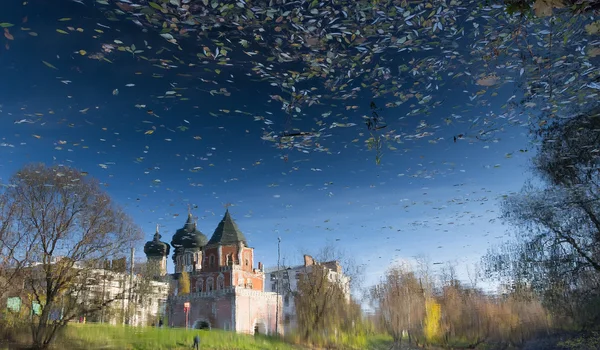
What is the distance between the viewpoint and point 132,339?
1984 cm

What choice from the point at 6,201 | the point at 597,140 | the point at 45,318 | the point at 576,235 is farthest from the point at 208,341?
the point at 597,140

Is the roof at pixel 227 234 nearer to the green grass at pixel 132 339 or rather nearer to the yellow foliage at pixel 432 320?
the yellow foliage at pixel 432 320

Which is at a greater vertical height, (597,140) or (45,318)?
(597,140)

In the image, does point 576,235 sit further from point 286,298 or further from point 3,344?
point 286,298

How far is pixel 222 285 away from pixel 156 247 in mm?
19622

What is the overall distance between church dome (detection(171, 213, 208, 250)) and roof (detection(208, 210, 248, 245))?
9.64 m

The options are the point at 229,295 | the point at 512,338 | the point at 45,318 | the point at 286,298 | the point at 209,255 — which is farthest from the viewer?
the point at 209,255

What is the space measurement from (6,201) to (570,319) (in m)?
24.2

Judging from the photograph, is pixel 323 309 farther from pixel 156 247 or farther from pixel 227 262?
pixel 156 247

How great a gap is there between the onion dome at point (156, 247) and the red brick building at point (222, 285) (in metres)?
3.04

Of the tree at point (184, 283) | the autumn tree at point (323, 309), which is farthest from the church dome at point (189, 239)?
the autumn tree at point (323, 309)

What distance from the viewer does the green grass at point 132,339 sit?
1848cm

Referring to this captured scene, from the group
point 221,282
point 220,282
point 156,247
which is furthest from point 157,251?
point 221,282

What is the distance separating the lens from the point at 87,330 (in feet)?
63.6
